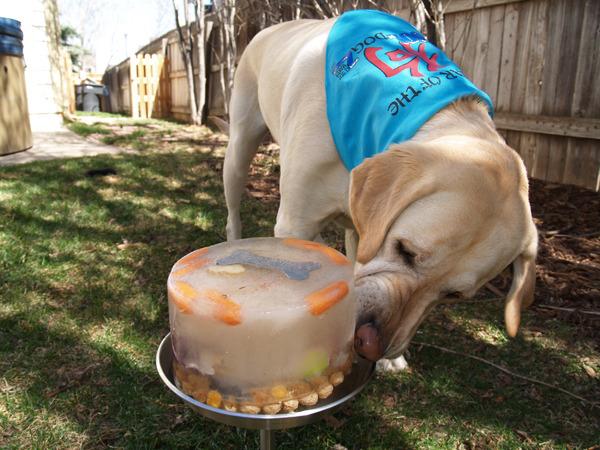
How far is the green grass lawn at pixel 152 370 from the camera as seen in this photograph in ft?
7.45

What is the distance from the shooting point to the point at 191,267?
4.95 ft

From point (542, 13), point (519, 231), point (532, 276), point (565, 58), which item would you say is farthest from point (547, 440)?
point (542, 13)

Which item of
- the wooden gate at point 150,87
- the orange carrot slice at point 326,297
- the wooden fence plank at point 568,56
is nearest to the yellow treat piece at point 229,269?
the orange carrot slice at point 326,297

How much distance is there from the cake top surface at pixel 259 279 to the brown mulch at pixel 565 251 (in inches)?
94.9

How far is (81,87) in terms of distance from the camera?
22.3 metres

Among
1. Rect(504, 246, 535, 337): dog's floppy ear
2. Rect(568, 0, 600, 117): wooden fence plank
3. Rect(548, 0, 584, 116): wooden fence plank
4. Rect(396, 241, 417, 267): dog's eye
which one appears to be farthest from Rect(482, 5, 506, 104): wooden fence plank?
Rect(396, 241, 417, 267): dog's eye

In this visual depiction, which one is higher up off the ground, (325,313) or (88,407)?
(325,313)

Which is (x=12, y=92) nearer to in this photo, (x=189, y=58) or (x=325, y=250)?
(x=325, y=250)

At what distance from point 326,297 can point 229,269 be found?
0.28 m

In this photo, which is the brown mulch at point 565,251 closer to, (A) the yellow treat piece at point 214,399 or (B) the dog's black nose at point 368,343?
(B) the dog's black nose at point 368,343

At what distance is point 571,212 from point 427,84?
11.1 feet

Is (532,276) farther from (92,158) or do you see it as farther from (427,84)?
(92,158)

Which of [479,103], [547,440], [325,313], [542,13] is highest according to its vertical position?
[542,13]

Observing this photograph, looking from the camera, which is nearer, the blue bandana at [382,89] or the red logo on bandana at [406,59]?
the blue bandana at [382,89]
